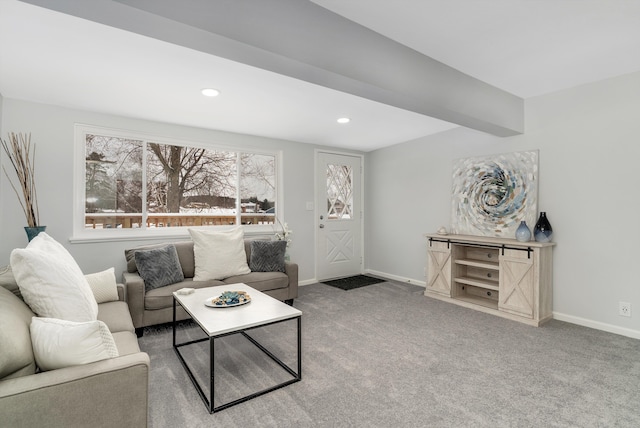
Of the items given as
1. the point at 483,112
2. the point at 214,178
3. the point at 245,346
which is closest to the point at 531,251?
the point at 483,112

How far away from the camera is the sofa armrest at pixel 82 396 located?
1.07 metres

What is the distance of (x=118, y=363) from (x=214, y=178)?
3284 mm

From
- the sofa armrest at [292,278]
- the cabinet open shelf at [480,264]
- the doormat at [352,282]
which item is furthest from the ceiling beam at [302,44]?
the doormat at [352,282]

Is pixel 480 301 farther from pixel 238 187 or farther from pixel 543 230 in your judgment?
pixel 238 187

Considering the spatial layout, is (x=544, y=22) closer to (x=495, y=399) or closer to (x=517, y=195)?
(x=517, y=195)

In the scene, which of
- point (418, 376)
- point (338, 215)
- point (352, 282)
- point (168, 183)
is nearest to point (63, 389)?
point (418, 376)

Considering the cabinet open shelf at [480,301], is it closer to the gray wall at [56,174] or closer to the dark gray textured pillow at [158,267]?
the dark gray textured pillow at [158,267]

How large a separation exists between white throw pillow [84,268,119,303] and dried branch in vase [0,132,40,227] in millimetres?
1034

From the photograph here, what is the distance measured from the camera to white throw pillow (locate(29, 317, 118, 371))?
1233mm

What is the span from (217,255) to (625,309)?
13.2 feet

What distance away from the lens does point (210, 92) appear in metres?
2.87

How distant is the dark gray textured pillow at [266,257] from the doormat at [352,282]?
125cm

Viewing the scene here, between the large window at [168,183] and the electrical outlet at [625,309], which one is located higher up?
the large window at [168,183]

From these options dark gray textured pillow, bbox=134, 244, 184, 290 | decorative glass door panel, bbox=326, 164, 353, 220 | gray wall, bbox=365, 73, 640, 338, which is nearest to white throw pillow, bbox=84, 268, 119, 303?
dark gray textured pillow, bbox=134, 244, 184, 290
